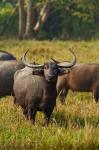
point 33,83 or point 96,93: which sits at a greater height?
point 33,83

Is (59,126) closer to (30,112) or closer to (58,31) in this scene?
(30,112)

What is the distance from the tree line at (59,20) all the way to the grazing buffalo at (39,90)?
19926 mm

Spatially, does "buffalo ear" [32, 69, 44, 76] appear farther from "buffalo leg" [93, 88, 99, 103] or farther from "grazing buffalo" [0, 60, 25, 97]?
"buffalo leg" [93, 88, 99, 103]

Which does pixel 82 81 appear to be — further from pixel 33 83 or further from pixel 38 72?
pixel 38 72

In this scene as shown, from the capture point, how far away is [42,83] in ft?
28.0

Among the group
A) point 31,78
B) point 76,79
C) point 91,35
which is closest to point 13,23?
point 91,35

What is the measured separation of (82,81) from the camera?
1112 cm

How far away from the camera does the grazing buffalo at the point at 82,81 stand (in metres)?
11.0

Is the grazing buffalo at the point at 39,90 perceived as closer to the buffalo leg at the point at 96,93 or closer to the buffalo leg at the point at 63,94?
the buffalo leg at the point at 63,94

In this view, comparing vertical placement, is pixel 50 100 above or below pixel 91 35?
above

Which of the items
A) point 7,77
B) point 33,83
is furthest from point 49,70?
point 7,77

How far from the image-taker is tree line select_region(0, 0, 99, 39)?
29500 millimetres

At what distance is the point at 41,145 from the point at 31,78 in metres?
1.72

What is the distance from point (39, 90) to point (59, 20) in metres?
26.1
